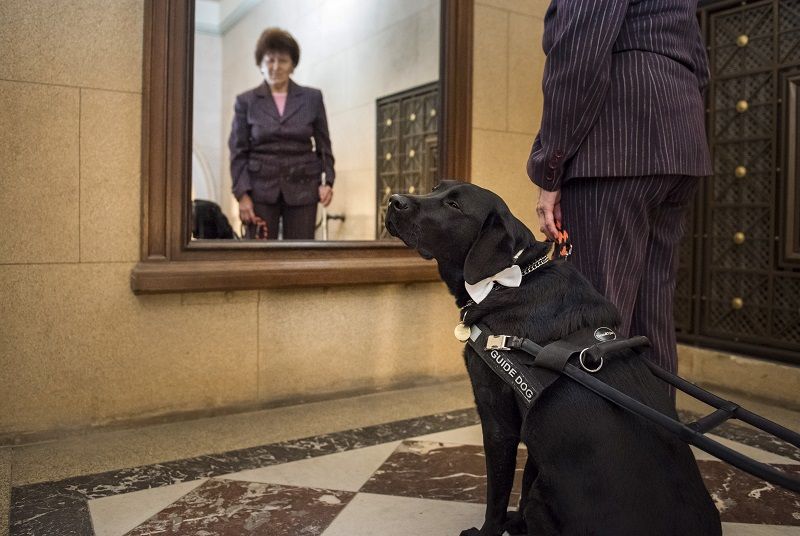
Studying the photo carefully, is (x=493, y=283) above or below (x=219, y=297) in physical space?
above

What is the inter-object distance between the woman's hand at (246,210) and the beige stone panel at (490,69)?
1.26 metres

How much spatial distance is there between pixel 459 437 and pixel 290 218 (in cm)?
151

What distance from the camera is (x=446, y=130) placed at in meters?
3.56

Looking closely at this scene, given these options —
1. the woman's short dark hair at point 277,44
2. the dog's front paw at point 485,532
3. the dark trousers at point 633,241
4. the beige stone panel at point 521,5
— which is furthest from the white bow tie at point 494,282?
the woman's short dark hair at point 277,44

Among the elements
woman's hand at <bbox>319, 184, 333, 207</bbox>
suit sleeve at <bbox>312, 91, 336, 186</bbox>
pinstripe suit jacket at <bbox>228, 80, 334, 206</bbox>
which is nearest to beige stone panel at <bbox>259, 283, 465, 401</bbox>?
woman's hand at <bbox>319, 184, 333, 207</bbox>

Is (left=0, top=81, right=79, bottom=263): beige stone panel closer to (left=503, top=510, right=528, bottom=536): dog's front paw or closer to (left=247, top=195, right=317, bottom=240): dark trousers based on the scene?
(left=247, top=195, right=317, bottom=240): dark trousers

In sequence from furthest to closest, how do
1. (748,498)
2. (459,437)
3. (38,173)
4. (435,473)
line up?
1. (459,437)
2. (38,173)
3. (435,473)
4. (748,498)

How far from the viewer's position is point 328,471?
92.3 inches

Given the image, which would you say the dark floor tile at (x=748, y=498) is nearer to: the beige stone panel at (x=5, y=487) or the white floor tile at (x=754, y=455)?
the white floor tile at (x=754, y=455)

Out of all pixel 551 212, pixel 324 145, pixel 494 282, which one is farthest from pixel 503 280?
pixel 324 145

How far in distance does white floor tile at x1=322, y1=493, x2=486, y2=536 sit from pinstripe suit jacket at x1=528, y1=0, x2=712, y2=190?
1.00m

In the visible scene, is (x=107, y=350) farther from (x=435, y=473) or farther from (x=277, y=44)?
(x=277, y=44)

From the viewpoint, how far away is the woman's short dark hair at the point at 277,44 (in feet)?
14.5

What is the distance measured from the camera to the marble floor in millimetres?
1908
